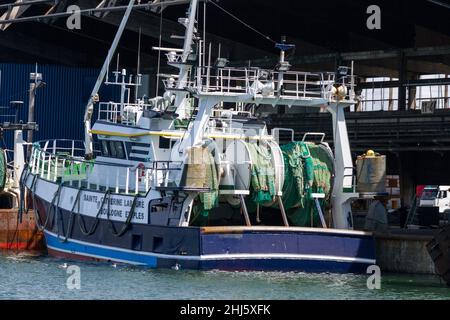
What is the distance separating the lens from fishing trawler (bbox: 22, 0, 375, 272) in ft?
102

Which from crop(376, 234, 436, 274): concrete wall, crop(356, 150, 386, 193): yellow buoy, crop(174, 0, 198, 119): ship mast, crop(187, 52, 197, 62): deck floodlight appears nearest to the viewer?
crop(376, 234, 436, 274): concrete wall

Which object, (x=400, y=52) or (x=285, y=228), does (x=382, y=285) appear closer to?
(x=285, y=228)

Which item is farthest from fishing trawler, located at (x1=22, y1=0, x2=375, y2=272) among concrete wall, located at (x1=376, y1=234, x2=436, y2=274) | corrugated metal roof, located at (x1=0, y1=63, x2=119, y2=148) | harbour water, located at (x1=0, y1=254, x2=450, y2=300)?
corrugated metal roof, located at (x1=0, y1=63, x2=119, y2=148)

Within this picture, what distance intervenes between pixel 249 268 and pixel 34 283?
5.54 meters

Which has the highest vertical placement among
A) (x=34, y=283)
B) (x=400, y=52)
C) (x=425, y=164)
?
(x=400, y=52)

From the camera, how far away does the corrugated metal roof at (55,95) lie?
175ft

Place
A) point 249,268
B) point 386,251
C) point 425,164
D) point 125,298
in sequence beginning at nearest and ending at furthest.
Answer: point 125,298 → point 249,268 → point 386,251 → point 425,164

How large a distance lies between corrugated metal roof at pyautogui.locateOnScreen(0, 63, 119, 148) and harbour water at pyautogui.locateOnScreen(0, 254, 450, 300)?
2125 centimetres

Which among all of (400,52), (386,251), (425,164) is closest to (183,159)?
(386,251)

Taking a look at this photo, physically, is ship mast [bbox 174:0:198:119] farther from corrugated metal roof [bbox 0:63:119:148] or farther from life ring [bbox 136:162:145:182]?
corrugated metal roof [bbox 0:63:119:148]

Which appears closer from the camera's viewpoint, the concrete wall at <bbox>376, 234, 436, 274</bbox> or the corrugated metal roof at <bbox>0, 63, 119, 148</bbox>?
the concrete wall at <bbox>376, 234, 436, 274</bbox>

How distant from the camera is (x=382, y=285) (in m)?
29.7

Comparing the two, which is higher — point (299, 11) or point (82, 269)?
point (299, 11)

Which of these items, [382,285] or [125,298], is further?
[382,285]
